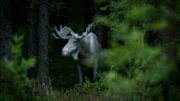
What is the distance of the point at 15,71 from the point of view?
11.7ft

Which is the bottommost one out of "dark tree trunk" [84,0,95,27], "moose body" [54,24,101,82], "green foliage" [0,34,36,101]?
"moose body" [54,24,101,82]

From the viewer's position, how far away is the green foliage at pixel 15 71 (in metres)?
3.49

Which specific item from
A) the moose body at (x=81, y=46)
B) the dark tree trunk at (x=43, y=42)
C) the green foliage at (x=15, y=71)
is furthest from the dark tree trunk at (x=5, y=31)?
the green foliage at (x=15, y=71)

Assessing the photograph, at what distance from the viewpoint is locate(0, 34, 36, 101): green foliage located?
137 inches

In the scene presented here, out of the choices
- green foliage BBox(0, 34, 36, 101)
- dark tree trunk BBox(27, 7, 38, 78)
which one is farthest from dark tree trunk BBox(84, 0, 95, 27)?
green foliage BBox(0, 34, 36, 101)

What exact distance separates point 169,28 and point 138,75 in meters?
0.91

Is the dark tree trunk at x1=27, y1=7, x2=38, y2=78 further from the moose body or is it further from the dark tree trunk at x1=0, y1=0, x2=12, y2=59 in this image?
the dark tree trunk at x1=0, y1=0, x2=12, y2=59

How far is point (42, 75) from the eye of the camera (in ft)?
51.9

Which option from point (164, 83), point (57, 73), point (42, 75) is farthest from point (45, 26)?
point (164, 83)

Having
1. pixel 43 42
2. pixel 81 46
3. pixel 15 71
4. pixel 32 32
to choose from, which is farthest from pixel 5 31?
pixel 15 71

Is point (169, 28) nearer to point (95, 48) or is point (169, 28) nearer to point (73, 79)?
point (95, 48)

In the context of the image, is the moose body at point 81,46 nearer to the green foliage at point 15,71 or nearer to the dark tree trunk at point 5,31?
the dark tree trunk at point 5,31

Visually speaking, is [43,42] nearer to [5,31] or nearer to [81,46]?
[5,31]

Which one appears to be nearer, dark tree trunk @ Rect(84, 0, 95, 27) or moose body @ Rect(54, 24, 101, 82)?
moose body @ Rect(54, 24, 101, 82)
